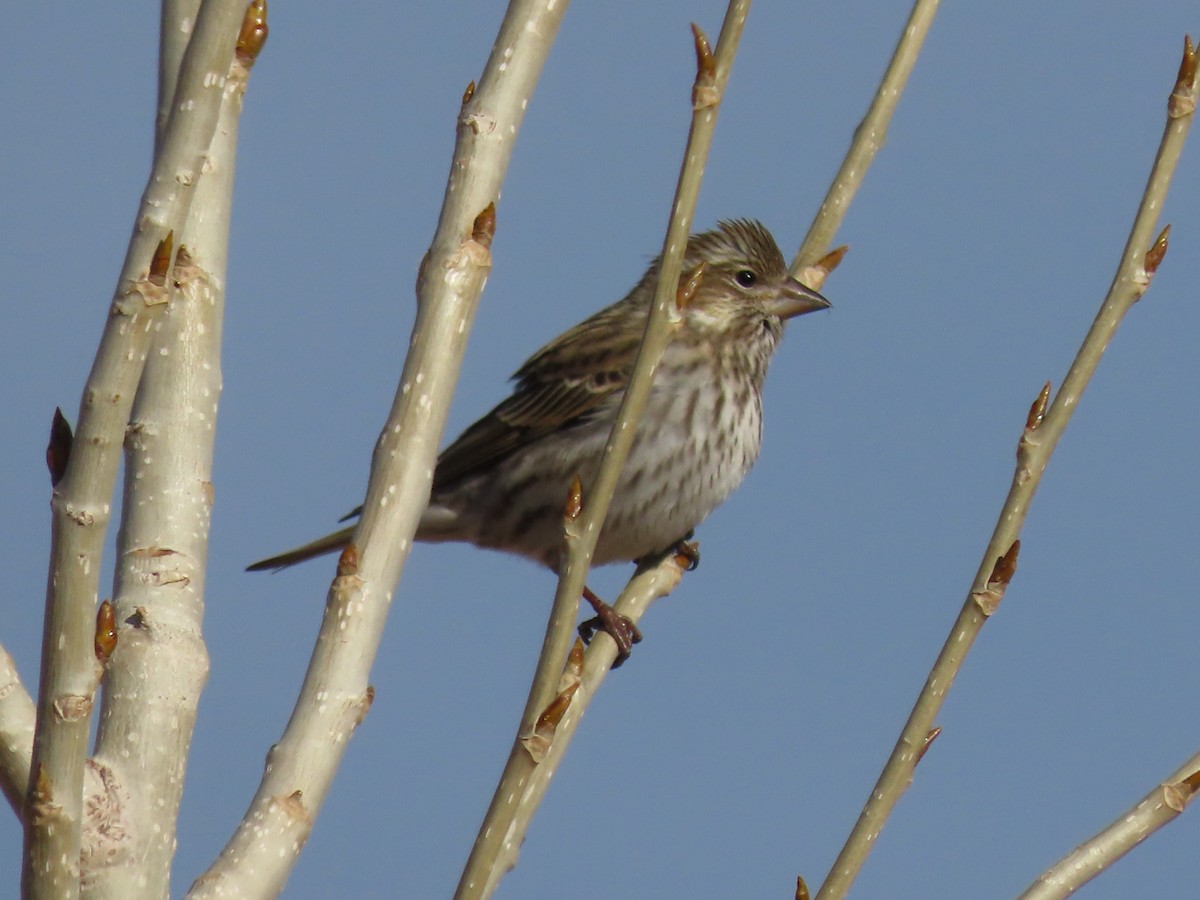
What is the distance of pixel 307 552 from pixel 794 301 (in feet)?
8.60

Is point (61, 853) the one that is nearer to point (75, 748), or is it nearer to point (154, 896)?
point (75, 748)

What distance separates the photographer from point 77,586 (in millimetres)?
2674

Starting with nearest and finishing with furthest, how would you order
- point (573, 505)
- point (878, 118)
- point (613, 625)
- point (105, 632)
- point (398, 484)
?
1. point (105, 632)
2. point (573, 505)
3. point (398, 484)
4. point (878, 118)
5. point (613, 625)

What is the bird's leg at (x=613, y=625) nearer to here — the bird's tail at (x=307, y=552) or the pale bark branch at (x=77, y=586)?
the bird's tail at (x=307, y=552)

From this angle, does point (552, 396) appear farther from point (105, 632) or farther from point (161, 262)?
point (161, 262)

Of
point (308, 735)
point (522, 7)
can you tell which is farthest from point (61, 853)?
point (522, 7)

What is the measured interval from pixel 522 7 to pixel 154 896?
2.01 meters

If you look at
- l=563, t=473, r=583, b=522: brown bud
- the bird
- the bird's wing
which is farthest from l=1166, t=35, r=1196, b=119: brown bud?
the bird's wing

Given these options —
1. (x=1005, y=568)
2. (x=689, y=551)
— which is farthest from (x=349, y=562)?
(x=689, y=551)

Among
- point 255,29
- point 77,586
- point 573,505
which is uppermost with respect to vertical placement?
point 255,29

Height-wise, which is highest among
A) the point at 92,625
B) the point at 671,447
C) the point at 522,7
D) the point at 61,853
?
the point at 671,447

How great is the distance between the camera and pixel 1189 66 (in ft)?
13.5

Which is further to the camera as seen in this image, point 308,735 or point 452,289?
point 452,289

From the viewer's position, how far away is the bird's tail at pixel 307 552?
26.8ft
